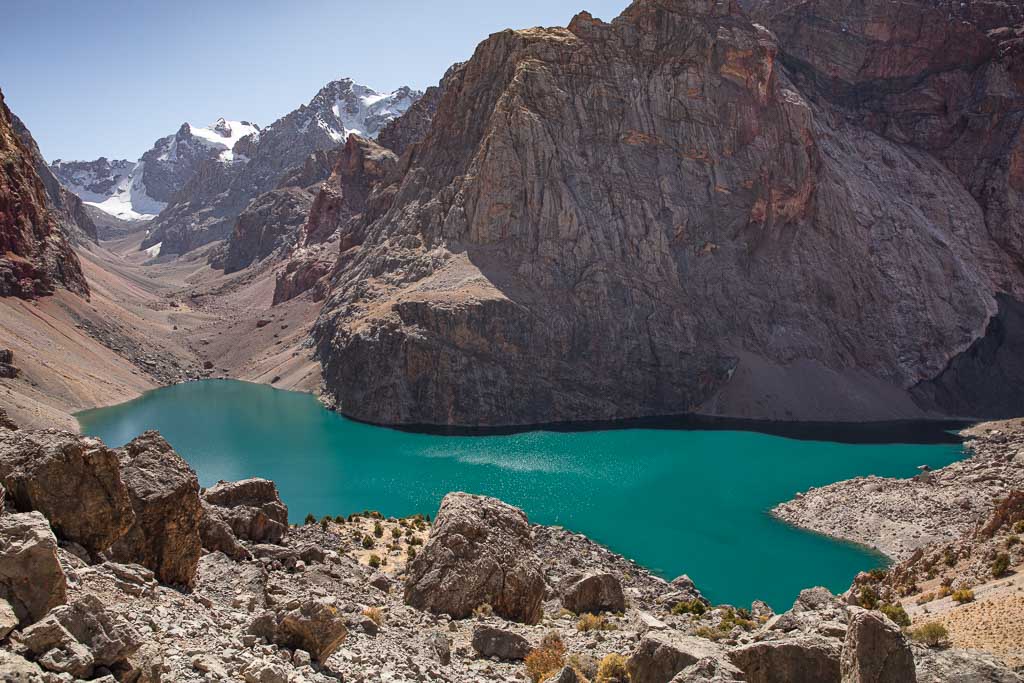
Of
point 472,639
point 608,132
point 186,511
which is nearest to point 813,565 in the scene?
point 472,639

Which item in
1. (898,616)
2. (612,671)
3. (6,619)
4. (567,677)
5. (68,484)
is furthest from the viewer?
(898,616)

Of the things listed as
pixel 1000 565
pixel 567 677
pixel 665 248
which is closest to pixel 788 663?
pixel 567 677

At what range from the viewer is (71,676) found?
31.3 feet

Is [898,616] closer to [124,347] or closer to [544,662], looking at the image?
[544,662]

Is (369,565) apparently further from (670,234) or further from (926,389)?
(926,389)

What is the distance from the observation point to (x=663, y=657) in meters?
13.9

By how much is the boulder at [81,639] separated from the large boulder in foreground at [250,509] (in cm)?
1658

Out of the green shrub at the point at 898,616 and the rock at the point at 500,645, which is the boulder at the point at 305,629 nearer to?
the rock at the point at 500,645

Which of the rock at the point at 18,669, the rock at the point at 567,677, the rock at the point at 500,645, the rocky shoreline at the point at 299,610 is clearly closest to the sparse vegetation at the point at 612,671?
the rocky shoreline at the point at 299,610

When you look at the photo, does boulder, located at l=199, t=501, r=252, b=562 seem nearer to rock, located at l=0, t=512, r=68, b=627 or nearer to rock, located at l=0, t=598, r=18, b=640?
rock, located at l=0, t=512, r=68, b=627

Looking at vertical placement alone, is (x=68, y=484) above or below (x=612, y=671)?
above

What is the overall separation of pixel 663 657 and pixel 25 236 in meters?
124

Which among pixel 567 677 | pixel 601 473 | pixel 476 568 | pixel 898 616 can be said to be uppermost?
pixel 567 677

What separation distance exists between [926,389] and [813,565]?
218 ft
